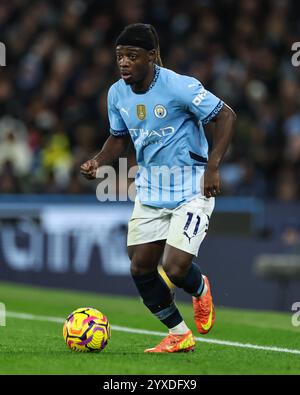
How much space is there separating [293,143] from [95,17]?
5828mm

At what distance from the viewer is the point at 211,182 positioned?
8.07 m

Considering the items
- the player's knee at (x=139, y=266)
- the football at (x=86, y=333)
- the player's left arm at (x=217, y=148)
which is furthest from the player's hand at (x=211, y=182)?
the football at (x=86, y=333)

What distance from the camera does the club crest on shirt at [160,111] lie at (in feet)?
27.5

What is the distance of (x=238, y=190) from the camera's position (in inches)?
693

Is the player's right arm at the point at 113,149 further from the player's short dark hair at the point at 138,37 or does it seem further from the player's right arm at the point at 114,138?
the player's short dark hair at the point at 138,37

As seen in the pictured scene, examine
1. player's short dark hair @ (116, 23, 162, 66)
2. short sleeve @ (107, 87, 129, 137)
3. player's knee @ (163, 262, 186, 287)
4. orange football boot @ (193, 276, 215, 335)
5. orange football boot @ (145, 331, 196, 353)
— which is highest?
player's short dark hair @ (116, 23, 162, 66)

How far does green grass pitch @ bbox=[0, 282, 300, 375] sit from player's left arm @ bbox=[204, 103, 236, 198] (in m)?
1.27

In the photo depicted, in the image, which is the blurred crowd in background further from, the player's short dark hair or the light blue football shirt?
the player's short dark hair

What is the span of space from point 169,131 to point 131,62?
603 mm

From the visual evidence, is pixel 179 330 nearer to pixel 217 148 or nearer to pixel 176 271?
pixel 176 271

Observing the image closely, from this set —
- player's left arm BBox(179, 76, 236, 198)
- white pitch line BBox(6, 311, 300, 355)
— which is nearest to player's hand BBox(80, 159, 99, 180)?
player's left arm BBox(179, 76, 236, 198)

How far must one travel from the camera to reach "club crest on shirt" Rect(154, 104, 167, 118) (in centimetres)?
838

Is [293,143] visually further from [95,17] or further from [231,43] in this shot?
[95,17]

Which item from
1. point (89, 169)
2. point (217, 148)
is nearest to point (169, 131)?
point (217, 148)
